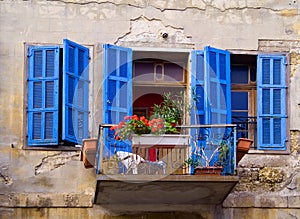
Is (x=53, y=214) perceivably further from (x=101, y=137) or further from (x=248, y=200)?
(x=248, y=200)

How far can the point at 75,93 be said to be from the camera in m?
14.4

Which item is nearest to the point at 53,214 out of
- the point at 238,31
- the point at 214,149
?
the point at 214,149

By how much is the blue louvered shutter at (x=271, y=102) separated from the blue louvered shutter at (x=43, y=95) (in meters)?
2.92

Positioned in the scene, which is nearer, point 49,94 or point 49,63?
point 49,94

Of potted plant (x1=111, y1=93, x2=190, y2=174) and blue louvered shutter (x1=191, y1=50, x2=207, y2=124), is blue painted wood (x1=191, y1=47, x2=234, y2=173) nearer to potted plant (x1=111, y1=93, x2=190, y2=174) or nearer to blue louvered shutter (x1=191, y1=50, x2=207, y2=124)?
blue louvered shutter (x1=191, y1=50, x2=207, y2=124)

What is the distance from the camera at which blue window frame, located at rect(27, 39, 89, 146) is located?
46.5 feet

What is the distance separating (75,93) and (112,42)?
3.12 ft

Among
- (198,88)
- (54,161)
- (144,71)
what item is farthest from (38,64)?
(198,88)

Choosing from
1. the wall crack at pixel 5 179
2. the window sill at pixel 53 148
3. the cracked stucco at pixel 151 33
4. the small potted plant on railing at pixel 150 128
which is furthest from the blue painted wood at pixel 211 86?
the wall crack at pixel 5 179

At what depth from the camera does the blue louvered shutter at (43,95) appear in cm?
1418

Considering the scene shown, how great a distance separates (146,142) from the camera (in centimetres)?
1317

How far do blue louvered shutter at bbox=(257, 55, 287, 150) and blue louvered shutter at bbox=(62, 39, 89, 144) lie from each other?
8.17ft

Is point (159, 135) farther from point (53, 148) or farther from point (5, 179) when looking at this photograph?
point (5, 179)

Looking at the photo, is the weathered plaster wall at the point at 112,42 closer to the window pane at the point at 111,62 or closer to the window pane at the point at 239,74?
the window pane at the point at 111,62
